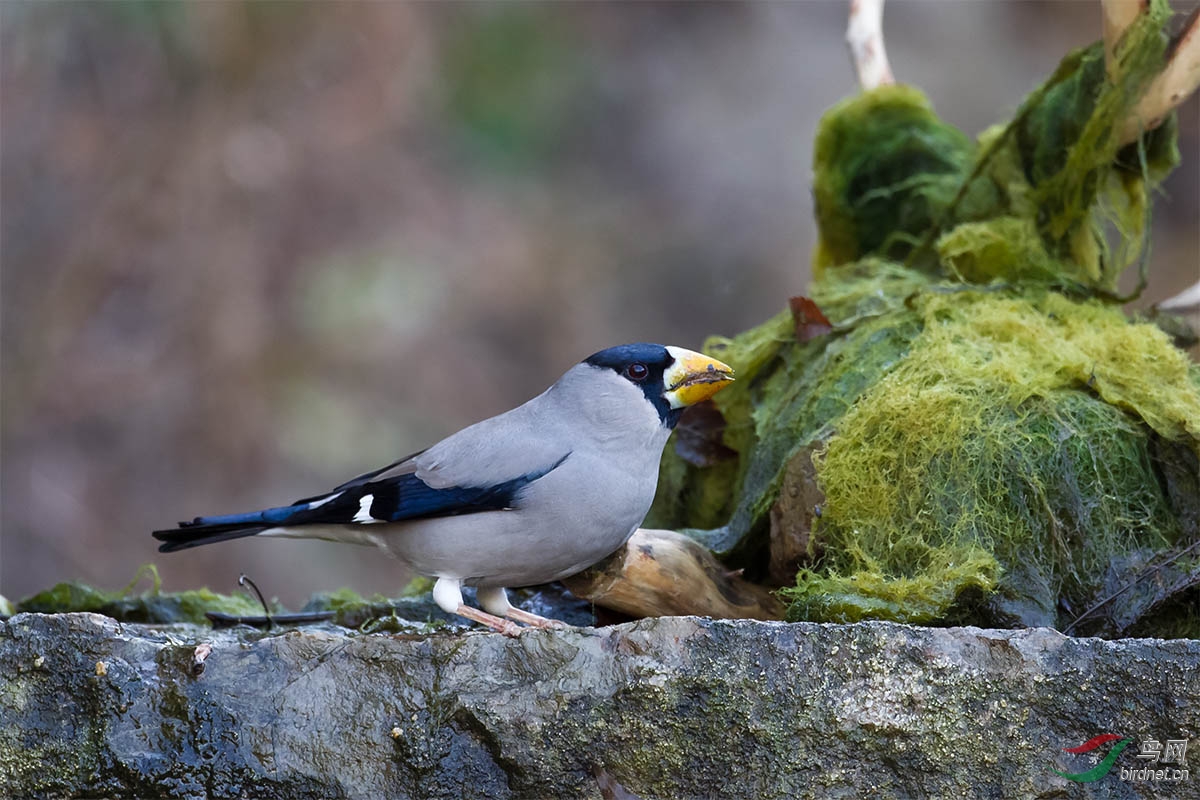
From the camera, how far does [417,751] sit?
237 centimetres

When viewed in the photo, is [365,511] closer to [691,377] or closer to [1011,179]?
[691,377]

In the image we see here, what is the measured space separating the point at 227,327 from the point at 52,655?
295 inches

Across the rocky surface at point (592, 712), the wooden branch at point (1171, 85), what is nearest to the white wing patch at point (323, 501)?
the rocky surface at point (592, 712)

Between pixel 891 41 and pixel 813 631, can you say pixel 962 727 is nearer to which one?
pixel 813 631

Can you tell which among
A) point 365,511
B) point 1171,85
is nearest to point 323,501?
point 365,511

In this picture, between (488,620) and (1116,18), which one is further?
(1116,18)

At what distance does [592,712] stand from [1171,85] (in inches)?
119

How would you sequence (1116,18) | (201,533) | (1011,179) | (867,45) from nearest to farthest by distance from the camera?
(201,533) → (1116,18) → (1011,179) → (867,45)

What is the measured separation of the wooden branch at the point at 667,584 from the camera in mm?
3061

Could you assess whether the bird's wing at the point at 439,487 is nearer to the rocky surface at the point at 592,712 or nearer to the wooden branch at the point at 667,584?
the wooden branch at the point at 667,584

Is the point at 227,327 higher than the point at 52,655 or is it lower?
higher

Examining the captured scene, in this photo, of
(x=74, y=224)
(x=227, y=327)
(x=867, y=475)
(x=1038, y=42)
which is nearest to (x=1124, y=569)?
(x=867, y=475)

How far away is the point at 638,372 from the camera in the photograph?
3.31 m

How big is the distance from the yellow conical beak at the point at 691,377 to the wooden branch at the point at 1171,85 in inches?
75.1
